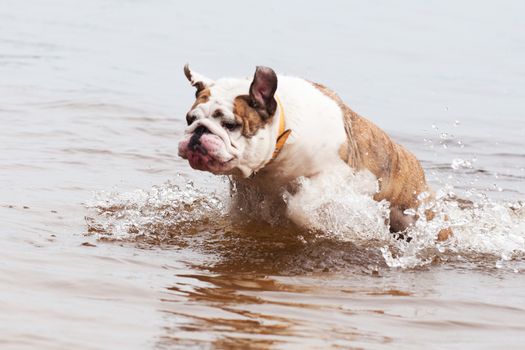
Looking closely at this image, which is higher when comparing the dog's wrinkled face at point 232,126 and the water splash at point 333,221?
the dog's wrinkled face at point 232,126

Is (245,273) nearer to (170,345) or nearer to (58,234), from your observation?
(58,234)

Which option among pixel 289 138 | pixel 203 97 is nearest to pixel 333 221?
pixel 289 138

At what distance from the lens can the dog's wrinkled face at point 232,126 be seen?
650 cm

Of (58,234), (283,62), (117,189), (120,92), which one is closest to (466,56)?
(283,62)

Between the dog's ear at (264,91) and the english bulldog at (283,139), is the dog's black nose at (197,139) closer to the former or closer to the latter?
the english bulldog at (283,139)

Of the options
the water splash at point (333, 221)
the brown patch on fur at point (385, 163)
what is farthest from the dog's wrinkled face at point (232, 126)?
the brown patch on fur at point (385, 163)

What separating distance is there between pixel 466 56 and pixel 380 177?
13796 millimetres

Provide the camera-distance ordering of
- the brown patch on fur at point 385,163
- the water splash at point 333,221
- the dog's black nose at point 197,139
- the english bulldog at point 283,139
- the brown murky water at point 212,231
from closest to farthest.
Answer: the brown murky water at point 212,231
the dog's black nose at point 197,139
the english bulldog at point 283,139
the water splash at point 333,221
the brown patch on fur at point 385,163

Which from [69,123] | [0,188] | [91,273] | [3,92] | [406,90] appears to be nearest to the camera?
[91,273]

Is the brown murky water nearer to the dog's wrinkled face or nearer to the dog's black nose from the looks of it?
the dog's wrinkled face

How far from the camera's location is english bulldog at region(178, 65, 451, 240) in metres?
6.58

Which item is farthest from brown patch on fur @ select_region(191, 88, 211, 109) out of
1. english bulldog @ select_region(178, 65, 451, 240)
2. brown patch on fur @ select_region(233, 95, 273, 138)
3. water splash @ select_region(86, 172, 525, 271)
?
water splash @ select_region(86, 172, 525, 271)

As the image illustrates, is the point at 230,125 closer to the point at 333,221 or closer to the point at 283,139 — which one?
the point at 283,139

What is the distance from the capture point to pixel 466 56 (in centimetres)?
2083
